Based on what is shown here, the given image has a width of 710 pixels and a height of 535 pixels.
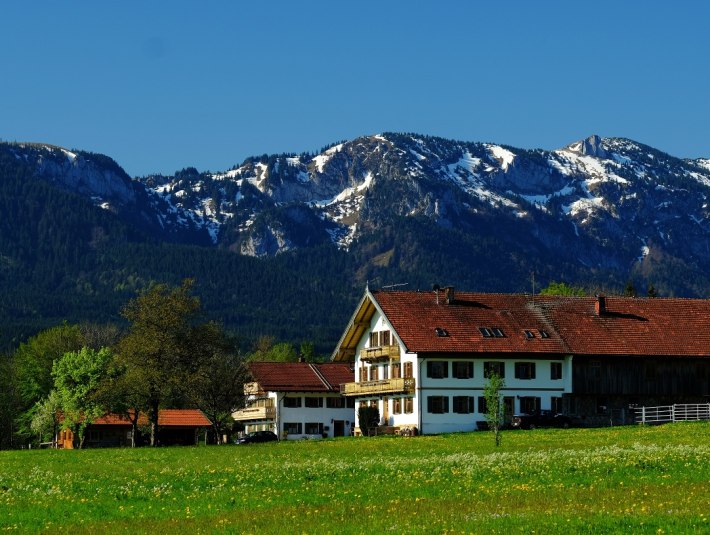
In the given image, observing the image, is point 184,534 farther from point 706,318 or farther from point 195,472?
point 706,318

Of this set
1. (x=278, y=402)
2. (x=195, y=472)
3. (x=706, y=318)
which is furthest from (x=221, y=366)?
(x=195, y=472)

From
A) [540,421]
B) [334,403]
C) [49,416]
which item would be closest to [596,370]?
[540,421]

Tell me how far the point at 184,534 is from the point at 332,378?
99525mm

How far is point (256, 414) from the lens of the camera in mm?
130625

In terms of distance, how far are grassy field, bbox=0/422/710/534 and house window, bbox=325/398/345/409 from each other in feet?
241

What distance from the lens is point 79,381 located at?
106 metres

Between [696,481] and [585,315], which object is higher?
[585,315]

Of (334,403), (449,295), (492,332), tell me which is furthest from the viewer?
(334,403)

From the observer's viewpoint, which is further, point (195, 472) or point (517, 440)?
point (517, 440)

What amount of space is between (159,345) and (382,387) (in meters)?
18.6

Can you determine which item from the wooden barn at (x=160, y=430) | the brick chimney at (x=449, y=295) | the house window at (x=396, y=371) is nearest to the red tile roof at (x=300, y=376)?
the wooden barn at (x=160, y=430)

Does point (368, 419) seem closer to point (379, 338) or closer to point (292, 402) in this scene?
point (379, 338)

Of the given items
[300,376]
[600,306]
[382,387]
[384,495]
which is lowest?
[384,495]

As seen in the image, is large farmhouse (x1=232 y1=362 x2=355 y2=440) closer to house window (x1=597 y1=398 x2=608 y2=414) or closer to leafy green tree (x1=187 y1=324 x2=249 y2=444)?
leafy green tree (x1=187 y1=324 x2=249 y2=444)
